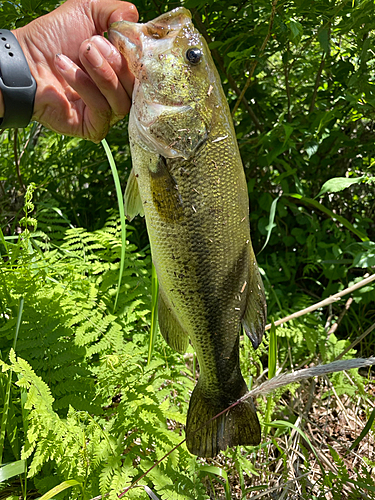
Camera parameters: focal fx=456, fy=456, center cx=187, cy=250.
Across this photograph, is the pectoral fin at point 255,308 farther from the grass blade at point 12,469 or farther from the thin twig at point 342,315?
the thin twig at point 342,315

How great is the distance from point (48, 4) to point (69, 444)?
8.56 ft

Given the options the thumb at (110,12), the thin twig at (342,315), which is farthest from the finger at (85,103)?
the thin twig at (342,315)

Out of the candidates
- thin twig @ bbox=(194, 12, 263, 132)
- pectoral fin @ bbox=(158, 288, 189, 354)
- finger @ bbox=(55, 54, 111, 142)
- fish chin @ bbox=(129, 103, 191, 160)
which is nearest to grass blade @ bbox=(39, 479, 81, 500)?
pectoral fin @ bbox=(158, 288, 189, 354)

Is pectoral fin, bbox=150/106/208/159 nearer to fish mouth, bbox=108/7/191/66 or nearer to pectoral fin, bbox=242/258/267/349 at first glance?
fish mouth, bbox=108/7/191/66

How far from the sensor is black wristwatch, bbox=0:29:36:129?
1.73m

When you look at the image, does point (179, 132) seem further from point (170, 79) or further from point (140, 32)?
point (140, 32)

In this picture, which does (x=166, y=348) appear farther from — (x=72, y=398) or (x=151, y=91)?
(x=151, y=91)

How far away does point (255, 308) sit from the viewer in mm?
1725

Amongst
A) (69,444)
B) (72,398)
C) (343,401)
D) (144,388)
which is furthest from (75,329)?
(343,401)

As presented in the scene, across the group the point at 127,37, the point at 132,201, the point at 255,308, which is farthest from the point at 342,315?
the point at 127,37

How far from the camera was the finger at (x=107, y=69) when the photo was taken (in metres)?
1.56

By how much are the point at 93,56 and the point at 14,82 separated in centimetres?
40

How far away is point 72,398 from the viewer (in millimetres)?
2080

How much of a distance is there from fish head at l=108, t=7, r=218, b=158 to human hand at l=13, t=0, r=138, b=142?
157 mm
